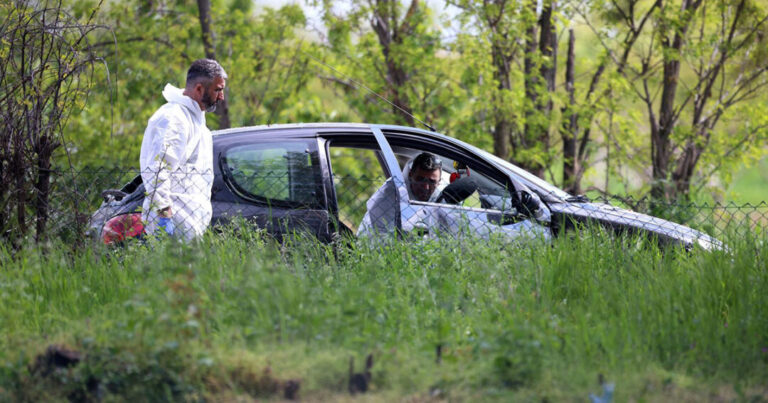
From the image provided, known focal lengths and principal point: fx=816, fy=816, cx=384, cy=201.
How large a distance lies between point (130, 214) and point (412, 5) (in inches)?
311

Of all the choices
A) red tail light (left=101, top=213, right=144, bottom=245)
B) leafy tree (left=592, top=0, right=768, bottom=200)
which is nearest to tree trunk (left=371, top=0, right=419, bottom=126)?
leafy tree (left=592, top=0, right=768, bottom=200)

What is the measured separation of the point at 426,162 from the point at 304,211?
1.13 m

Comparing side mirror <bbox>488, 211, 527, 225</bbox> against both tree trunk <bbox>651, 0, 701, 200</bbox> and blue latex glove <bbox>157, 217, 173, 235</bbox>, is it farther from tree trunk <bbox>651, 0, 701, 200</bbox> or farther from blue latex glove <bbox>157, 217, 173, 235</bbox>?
tree trunk <bbox>651, 0, 701, 200</bbox>

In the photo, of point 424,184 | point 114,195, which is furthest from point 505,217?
point 114,195

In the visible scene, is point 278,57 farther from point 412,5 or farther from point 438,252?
point 438,252

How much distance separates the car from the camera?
227 inches

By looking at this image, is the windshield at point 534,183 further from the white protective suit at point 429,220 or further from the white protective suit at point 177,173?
the white protective suit at point 177,173

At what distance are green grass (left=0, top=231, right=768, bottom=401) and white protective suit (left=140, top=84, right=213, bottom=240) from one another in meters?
0.23

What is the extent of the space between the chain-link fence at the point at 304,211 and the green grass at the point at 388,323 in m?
0.29

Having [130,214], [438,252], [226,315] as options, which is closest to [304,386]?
[226,315]

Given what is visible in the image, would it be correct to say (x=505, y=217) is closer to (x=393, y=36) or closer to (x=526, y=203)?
(x=526, y=203)

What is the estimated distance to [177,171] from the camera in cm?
548

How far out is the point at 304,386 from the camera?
13.1 ft

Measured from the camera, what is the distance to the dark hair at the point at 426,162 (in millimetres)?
6395
